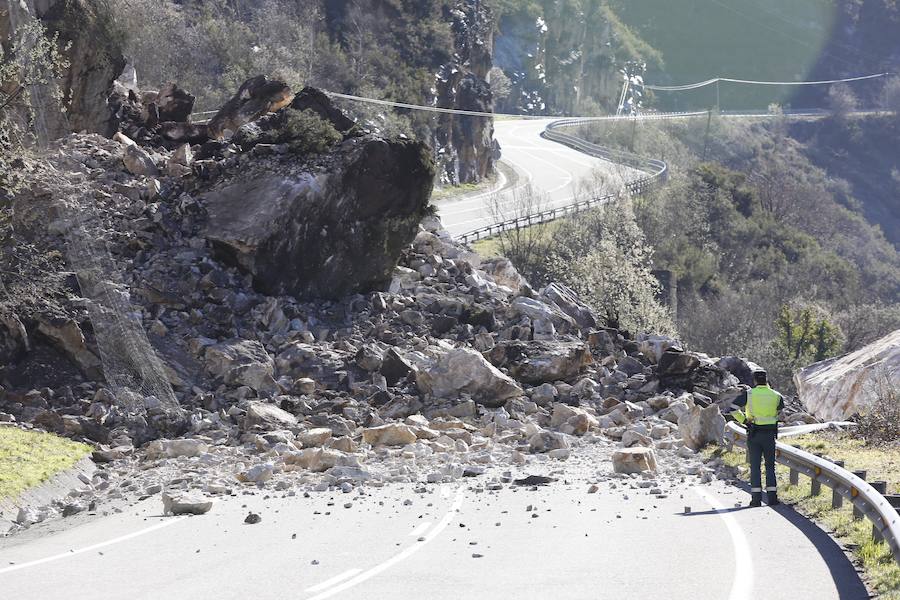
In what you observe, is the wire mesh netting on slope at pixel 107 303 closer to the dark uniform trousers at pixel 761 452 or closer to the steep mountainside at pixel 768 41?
the dark uniform trousers at pixel 761 452

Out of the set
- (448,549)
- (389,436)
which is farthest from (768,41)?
(448,549)

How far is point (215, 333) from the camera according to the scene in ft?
74.3

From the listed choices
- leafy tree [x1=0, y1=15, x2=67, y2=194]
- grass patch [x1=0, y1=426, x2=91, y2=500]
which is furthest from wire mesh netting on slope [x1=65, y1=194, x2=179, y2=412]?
grass patch [x1=0, y1=426, x2=91, y2=500]

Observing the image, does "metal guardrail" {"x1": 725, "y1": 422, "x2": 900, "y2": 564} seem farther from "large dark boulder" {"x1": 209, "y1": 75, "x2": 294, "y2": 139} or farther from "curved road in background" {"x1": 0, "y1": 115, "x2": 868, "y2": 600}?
"large dark boulder" {"x1": 209, "y1": 75, "x2": 294, "y2": 139}

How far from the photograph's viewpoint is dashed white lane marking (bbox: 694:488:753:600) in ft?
26.7

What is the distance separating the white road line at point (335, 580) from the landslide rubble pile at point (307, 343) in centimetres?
453

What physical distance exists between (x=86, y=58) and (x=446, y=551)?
24.2 m

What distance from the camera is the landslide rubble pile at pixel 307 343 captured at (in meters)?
17.3

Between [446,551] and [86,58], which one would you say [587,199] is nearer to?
[86,58]

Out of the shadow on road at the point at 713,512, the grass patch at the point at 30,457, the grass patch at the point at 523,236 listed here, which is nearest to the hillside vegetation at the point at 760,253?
the grass patch at the point at 523,236

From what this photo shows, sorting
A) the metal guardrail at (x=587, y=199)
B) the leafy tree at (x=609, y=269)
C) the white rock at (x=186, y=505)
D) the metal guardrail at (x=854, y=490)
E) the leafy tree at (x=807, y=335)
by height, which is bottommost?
the leafy tree at (x=807, y=335)

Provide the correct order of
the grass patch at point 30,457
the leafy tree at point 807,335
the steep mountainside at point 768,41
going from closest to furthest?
the grass patch at point 30,457, the leafy tree at point 807,335, the steep mountainside at point 768,41

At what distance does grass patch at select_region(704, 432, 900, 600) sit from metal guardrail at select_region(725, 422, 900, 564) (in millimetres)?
142

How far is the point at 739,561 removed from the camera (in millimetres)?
9352
